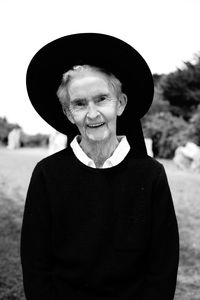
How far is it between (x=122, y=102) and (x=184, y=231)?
460 centimetres

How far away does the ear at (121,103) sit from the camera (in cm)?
188

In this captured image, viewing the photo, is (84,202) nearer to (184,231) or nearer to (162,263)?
(162,263)

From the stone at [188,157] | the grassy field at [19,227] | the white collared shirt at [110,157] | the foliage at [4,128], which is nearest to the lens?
the white collared shirt at [110,157]

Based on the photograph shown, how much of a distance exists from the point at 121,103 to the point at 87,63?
0.25 m

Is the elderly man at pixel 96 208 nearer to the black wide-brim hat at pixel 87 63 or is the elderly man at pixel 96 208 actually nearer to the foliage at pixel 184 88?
the black wide-brim hat at pixel 87 63

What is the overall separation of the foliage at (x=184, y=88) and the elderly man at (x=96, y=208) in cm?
1728

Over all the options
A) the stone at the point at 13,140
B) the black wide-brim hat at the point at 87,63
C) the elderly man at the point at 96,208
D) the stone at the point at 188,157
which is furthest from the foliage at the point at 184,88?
the elderly man at the point at 96,208

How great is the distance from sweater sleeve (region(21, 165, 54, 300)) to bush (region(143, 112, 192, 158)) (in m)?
15.5

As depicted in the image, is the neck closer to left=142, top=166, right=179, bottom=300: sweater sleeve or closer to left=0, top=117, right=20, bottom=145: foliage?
left=142, top=166, right=179, bottom=300: sweater sleeve

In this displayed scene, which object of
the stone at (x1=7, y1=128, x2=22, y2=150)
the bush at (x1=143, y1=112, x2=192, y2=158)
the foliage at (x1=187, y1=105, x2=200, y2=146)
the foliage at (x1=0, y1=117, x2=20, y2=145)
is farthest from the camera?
the foliage at (x1=0, y1=117, x2=20, y2=145)

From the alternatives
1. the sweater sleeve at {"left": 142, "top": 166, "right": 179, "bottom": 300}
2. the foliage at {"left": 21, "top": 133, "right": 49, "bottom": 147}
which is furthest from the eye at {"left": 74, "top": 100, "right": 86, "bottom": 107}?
the foliage at {"left": 21, "top": 133, "right": 49, "bottom": 147}

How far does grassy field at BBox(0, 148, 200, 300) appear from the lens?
4125 mm

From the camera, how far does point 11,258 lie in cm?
466

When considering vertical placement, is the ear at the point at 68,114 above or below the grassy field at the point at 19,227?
above
